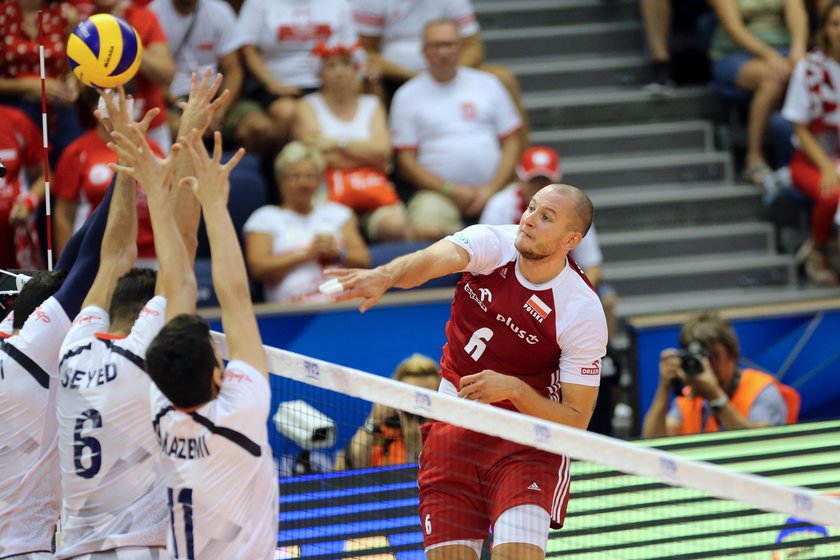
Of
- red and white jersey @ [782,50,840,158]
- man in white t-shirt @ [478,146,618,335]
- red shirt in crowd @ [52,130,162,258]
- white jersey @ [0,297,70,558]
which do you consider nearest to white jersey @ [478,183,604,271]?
man in white t-shirt @ [478,146,618,335]

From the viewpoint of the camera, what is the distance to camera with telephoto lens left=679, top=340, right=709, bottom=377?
8.55 metres

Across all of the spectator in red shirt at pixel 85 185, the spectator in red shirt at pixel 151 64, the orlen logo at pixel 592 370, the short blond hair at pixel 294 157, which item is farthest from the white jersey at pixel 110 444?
the spectator in red shirt at pixel 151 64

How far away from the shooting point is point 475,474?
20.3 ft

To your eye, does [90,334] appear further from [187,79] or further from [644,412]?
[187,79]

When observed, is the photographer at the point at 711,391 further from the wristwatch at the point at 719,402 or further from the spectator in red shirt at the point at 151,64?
the spectator in red shirt at the point at 151,64

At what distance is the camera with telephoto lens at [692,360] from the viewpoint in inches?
336

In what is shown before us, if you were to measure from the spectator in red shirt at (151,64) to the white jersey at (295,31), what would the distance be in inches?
42.0

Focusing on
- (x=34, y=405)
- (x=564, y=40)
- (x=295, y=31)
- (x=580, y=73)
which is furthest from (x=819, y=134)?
(x=34, y=405)

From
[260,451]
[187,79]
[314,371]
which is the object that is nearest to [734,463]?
[314,371]

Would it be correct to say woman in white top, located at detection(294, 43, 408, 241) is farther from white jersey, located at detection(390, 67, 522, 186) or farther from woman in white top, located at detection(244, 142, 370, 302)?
woman in white top, located at detection(244, 142, 370, 302)

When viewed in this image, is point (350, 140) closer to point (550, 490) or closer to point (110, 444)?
point (550, 490)

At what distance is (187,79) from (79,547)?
20.1 feet

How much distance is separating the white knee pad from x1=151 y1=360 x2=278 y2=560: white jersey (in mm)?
1191

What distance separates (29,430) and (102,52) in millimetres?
1785
